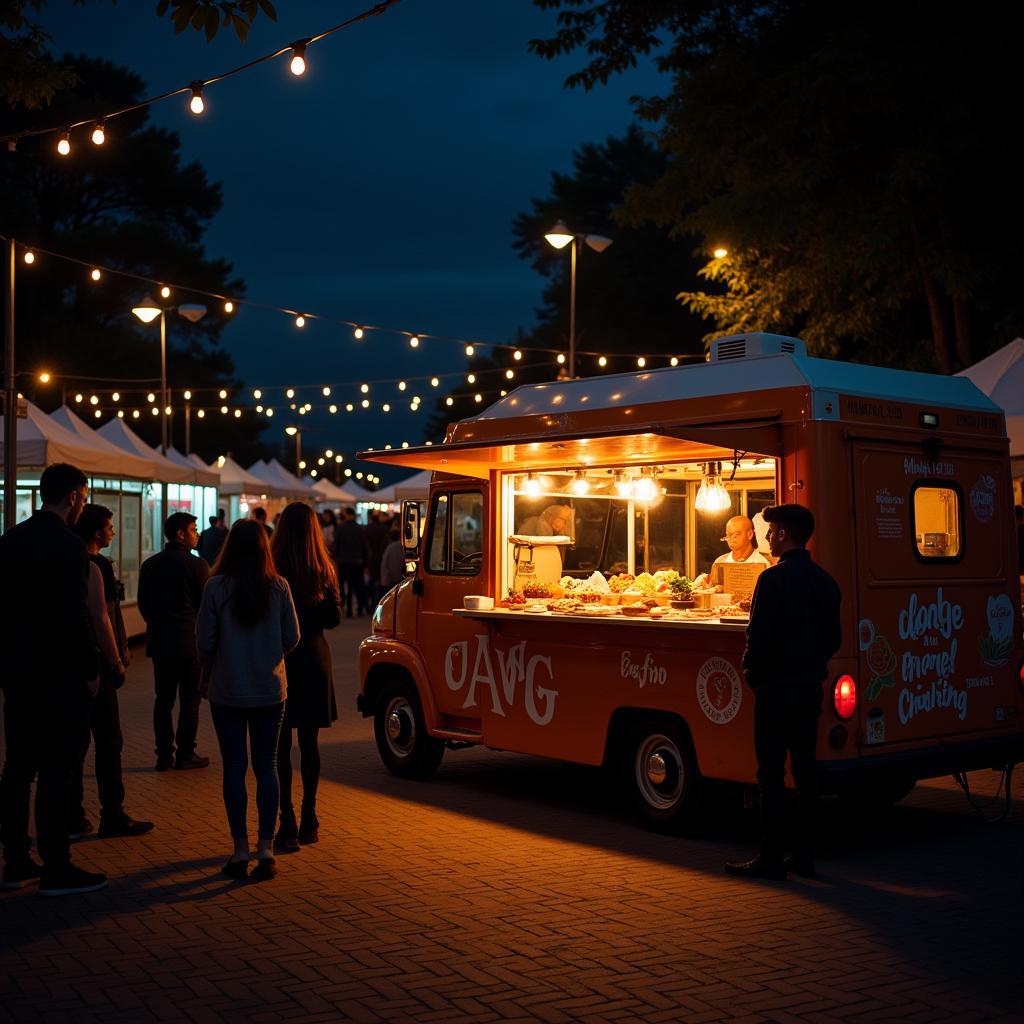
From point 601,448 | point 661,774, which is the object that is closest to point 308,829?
point 661,774

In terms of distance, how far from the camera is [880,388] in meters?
7.96

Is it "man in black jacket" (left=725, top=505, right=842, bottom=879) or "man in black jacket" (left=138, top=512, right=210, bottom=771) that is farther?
"man in black jacket" (left=138, top=512, right=210, bottom=771)

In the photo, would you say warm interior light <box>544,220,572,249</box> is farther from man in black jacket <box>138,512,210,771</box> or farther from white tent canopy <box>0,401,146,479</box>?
man in black jacket <box>138,512,210,771</box>

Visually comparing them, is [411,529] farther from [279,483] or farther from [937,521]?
[279,483]

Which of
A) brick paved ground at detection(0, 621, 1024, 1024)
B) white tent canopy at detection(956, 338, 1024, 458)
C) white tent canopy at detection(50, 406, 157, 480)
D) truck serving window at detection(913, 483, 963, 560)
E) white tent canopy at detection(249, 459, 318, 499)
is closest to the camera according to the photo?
brick paved ground at detection(0, 621, 1024, 1024)

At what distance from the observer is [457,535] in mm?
10172

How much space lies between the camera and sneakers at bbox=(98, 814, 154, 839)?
820 cm

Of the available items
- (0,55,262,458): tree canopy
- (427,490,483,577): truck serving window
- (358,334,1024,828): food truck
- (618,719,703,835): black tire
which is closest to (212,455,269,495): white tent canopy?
(0,55,262,458): tree canopy

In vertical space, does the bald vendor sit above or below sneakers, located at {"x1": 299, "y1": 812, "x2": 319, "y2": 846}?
above

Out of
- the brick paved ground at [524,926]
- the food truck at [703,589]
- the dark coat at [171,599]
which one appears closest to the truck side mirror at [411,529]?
the food truck at [703,589]

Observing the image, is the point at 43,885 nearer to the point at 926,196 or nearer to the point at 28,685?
the point at 28,685

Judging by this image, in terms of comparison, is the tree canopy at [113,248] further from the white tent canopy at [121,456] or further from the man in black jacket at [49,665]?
the man in black jacket at [49,665]

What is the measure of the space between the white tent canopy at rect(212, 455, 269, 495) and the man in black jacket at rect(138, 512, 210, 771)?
26.1 meters

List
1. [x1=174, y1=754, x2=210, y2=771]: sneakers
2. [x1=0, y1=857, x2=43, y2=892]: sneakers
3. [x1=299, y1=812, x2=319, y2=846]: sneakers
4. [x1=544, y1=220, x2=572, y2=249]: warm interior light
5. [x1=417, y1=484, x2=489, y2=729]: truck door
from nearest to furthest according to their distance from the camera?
[x1=0, y1=857, x2=43, y2=892]: sneakers, [x1=299, y1=812, x2=319, y2=846]: sneakers, [x1=417, y1=484, x2=489, y2=729]: truck door, [x1=174, y1=754, x2=210, y2=771]: sneakers, [x1=544, y1=220, x2=572, y2=249]: warm interior light
